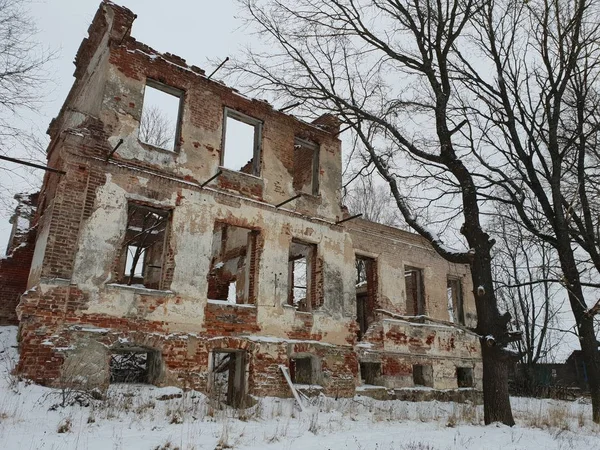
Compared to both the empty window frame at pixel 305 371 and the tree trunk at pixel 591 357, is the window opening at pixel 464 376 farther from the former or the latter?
the empty window frame at pixel 305 371

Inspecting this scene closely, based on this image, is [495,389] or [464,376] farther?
[464,376]

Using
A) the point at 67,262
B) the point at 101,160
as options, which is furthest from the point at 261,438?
the point at 101,160

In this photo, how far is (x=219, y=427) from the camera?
6871 millimetres

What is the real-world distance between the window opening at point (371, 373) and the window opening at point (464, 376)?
4211 mm

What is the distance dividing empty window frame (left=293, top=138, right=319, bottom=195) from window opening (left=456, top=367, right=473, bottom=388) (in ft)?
28.4

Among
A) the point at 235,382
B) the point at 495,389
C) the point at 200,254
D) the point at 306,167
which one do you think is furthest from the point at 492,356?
the point at 306,167

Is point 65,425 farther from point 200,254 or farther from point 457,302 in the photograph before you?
point 457,302

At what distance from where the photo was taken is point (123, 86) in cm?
988

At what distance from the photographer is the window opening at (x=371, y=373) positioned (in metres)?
13.4

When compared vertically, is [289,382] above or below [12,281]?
below

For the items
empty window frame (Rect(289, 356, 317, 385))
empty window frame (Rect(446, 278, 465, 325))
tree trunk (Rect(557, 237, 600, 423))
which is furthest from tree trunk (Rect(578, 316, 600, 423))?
empty window frame (Rect(446, 278, 465, 325))

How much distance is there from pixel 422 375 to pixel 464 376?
2312mm

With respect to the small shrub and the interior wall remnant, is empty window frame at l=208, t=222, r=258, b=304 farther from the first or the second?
the small shrub

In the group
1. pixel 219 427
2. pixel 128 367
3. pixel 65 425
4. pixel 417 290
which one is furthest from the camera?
pixel 417 290
